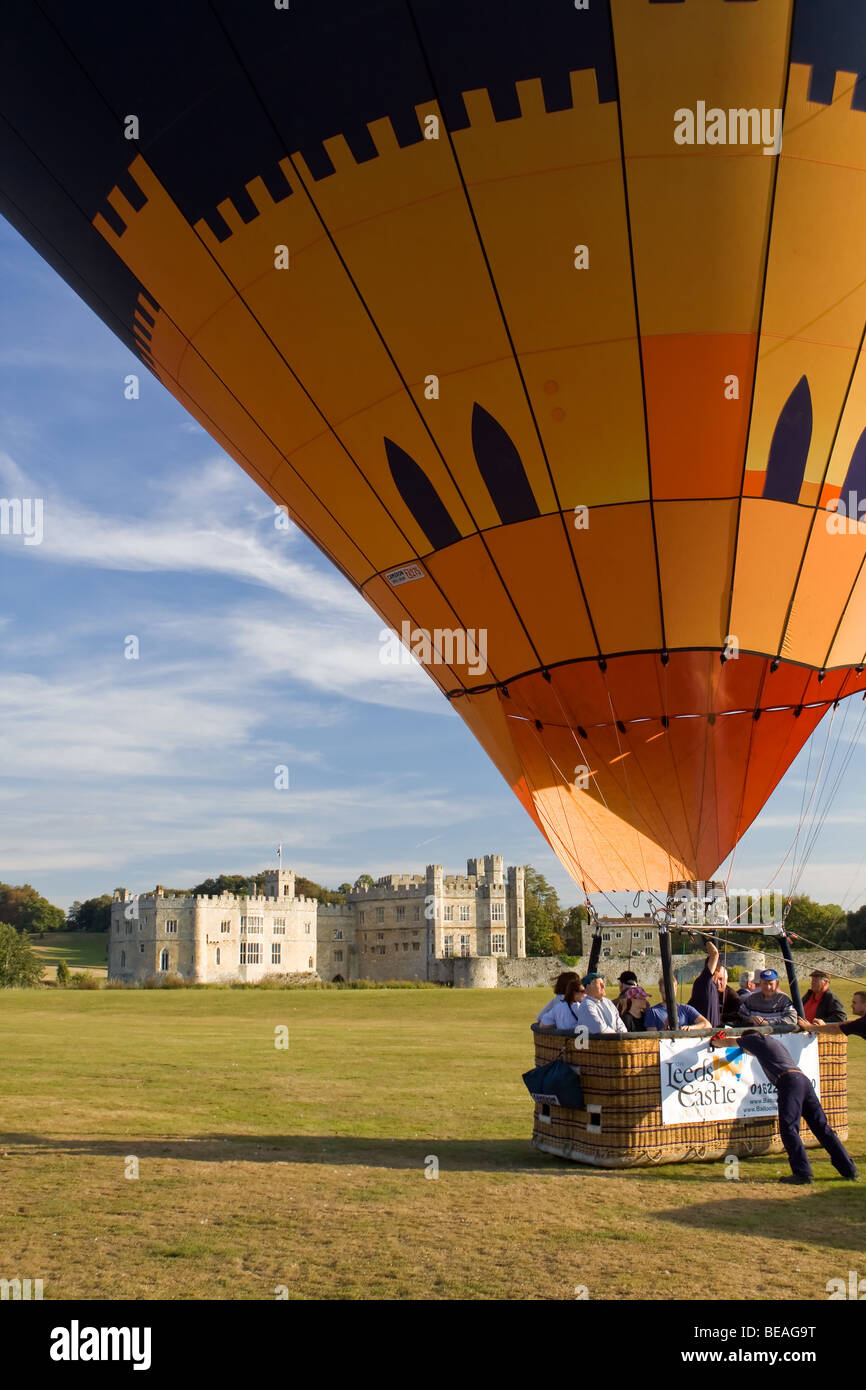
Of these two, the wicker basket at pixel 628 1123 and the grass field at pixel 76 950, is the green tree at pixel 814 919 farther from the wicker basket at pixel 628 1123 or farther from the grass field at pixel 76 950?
the wicker basket at pixel 628 1123

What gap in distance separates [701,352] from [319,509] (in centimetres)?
324

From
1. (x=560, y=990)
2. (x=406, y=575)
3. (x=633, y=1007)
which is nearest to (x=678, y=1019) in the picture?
(x=560, y=990)

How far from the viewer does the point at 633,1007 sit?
8.34 m

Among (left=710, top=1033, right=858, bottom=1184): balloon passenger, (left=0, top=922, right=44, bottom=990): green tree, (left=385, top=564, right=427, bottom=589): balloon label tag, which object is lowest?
(left=0, top=922, right=44, bottom=990): green tree

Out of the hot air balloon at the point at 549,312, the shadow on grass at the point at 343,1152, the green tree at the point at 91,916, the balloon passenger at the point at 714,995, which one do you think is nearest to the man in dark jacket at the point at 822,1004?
the balloon passenger at the point at 714,995

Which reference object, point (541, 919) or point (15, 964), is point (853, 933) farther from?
A: point (15, 964)

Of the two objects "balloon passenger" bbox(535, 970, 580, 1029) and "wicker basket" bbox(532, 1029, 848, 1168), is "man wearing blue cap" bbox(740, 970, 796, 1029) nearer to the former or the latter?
"wicker basket" bbox(532, 1029, 848, 1168)

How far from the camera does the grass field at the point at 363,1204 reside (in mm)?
4621

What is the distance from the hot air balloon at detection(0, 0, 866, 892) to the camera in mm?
6914

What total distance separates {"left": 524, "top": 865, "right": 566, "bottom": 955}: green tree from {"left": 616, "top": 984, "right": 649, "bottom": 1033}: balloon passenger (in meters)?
77.5

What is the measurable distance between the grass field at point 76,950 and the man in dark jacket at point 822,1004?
75.9m

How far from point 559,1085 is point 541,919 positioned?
84.7m

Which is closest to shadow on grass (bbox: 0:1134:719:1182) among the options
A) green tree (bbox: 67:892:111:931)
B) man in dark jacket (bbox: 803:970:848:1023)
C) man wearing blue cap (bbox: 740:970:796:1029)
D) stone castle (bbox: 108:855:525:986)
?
man wearing blue cap (bbox: 740:970:796:1029)

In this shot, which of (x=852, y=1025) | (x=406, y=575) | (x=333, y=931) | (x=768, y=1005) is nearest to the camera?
(x=852, y=1025)
